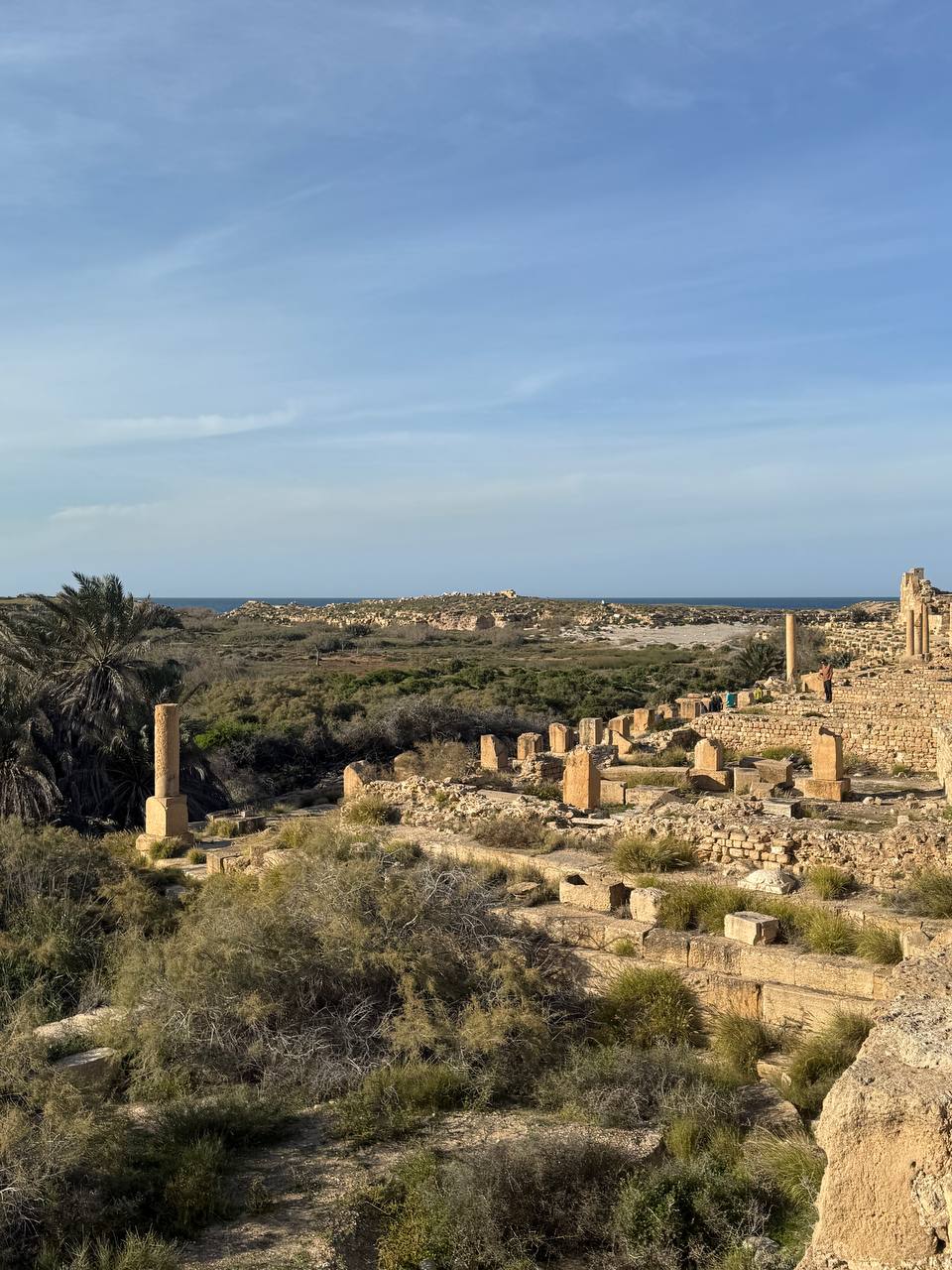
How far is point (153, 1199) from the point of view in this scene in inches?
215

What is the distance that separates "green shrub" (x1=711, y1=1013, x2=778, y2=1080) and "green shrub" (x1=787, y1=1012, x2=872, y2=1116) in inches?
11.6

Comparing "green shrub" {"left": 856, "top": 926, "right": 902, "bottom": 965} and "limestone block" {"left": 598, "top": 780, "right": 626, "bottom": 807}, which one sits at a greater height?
"green shrub" {"left": 856, "top": 926, "right": 902, "bottom": 965}

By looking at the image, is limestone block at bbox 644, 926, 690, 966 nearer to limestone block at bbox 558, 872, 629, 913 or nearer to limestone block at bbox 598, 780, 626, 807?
limestone block at bbox 558, 872, 629, 913

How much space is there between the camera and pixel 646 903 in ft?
29.9

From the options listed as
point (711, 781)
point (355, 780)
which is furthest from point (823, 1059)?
point (711, 781)

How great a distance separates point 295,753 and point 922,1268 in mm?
21076

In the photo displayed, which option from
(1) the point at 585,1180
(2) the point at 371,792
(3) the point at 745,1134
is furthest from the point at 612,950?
(2) the point at 371,792

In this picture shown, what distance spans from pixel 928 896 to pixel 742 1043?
89.5 inches

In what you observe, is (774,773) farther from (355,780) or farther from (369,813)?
(369,813)

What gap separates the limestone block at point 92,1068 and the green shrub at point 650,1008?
3.88 meters

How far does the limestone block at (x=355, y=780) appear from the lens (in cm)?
1470

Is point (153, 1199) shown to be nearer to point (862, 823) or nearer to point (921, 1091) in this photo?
point (921, 1091)

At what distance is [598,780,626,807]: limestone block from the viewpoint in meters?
15.7

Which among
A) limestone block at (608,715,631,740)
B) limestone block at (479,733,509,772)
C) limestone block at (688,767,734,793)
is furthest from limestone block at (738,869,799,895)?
limestone block at (608,715,631,740)
